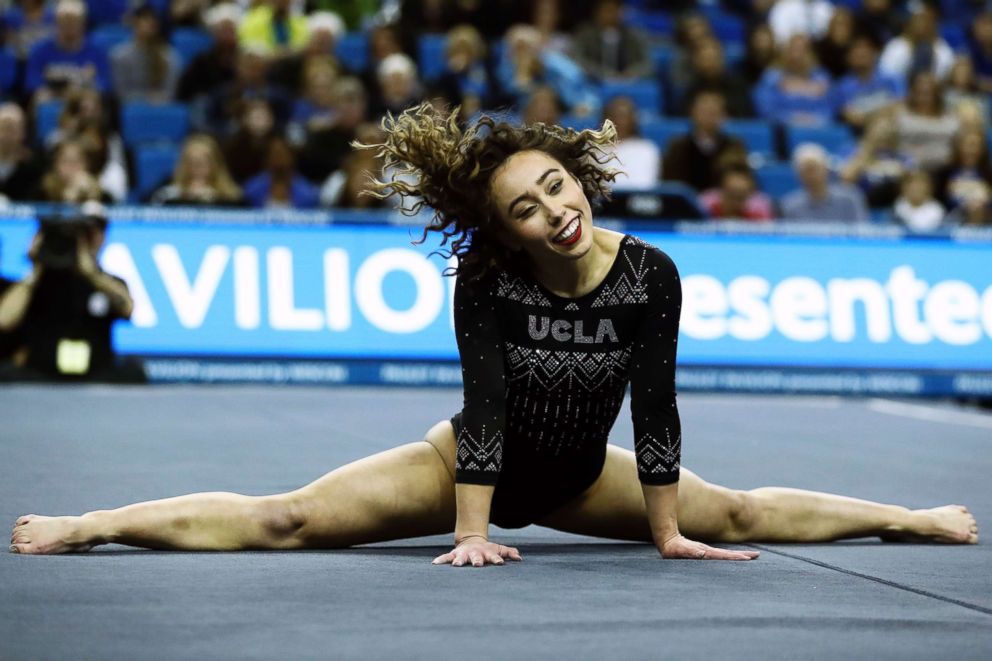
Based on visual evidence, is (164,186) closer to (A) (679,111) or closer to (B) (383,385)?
(B) (383,385)

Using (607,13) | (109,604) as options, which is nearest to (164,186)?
(607,13)

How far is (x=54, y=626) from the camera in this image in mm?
2791

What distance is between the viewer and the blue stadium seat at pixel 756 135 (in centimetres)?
1248

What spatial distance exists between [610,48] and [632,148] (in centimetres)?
214

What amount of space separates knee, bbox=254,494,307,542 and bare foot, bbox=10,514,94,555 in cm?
41

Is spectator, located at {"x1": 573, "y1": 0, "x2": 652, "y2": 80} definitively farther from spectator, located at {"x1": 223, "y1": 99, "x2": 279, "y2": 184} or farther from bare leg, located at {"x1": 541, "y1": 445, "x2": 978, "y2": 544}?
bare leg, located at {"x1": 541, "y1": 445, "x2": 978, "y2": 544}

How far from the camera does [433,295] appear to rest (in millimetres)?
9547

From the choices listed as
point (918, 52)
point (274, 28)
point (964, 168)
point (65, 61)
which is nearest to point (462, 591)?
point (964, 168)

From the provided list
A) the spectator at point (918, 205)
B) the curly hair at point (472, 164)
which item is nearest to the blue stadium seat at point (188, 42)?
the spectator at point (918, 205)

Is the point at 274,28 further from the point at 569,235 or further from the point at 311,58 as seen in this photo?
the point at 569,235

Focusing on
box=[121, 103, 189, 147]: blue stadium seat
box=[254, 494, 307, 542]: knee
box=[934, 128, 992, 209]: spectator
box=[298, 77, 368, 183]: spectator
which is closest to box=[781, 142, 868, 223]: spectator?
box=[934, 128, 992, 209]: spectator

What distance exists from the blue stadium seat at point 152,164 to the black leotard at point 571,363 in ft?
24.3

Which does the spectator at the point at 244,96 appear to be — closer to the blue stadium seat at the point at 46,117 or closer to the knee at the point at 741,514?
the blue stadium seat at the point at 46,117

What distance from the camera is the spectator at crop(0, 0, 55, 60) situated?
12125 mm
